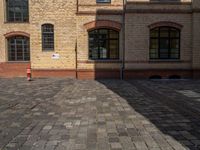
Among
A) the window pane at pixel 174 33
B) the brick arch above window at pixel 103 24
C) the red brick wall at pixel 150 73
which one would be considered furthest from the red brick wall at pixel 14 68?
the window pane at pixel 174 33

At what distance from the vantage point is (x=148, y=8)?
1855 centimetres

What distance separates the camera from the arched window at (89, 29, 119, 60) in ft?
63.1

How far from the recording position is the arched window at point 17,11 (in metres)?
20.6

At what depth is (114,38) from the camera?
19281 millimetres

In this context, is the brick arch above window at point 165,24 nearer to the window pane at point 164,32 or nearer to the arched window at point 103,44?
the window pane at point 164,32

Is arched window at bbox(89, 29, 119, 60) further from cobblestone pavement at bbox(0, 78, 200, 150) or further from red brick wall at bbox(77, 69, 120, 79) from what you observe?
cobblestone pavement at bbox(0, 78, 200, 150)

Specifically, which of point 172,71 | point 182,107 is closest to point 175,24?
point 172,71

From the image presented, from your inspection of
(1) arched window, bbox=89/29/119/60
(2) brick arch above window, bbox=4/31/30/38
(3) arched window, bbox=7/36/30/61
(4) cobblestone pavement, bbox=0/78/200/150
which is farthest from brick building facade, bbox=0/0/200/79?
(4) cobblestone pavement, bbox=0/78/200/150

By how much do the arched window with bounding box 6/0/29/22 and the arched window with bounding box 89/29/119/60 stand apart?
5.79 metres

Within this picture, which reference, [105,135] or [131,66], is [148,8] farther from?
[105,135]

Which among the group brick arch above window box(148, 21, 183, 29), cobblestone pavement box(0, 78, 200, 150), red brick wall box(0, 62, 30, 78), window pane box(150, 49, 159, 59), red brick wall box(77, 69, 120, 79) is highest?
brick arch above window box(148, 21, 183, 29)

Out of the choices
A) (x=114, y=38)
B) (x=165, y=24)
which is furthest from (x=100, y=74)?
(x=165, y=24)

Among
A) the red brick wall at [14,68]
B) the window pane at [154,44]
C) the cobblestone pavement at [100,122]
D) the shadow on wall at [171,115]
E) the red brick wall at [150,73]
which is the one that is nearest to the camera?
the cobblestone pavement at [100,122]

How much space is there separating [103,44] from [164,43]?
4.54 meters
